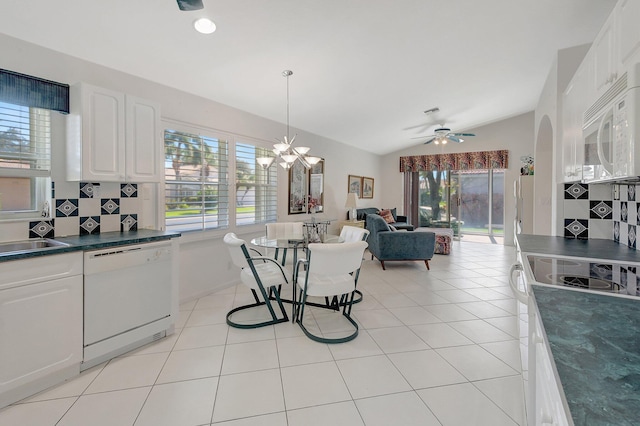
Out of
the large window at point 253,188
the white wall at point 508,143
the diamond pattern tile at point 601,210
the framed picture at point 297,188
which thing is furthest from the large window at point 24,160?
the white wall at point 508,143

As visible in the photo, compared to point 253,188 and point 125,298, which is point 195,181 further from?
point 125,298

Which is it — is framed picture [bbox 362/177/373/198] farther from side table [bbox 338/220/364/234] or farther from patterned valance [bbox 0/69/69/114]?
patterned valance [bbox 0/69/69/114]

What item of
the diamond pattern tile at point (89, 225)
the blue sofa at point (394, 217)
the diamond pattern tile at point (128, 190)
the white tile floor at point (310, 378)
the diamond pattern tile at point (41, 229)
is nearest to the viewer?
the white tile floor at point (310, 378)

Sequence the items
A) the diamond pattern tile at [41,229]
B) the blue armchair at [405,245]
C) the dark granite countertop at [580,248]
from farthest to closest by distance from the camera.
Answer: the blue armchair at [405,245] < the diamond pattern tile at [41,229] < the dark granite countertop at [580,248]

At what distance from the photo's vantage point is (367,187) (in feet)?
26.7

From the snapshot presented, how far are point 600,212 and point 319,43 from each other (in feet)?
A: 9.68

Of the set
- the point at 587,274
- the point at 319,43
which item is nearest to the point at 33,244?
the point at 319,43

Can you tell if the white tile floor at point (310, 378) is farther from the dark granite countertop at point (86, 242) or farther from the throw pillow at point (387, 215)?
the throw pillow at point (387, 215)

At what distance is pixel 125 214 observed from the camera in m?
2.90

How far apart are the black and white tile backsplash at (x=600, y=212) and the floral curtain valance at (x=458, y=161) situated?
5.10 m

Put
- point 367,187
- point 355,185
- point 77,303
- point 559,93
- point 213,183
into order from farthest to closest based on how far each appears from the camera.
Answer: point 367,187 → point 355,185 → point 213,183 → point 559,93 → point 77,303

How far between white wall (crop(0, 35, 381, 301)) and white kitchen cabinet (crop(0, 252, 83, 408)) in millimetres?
642

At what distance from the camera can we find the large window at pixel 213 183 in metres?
3.36

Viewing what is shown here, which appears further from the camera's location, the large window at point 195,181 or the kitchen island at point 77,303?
the large window at point 195,181
